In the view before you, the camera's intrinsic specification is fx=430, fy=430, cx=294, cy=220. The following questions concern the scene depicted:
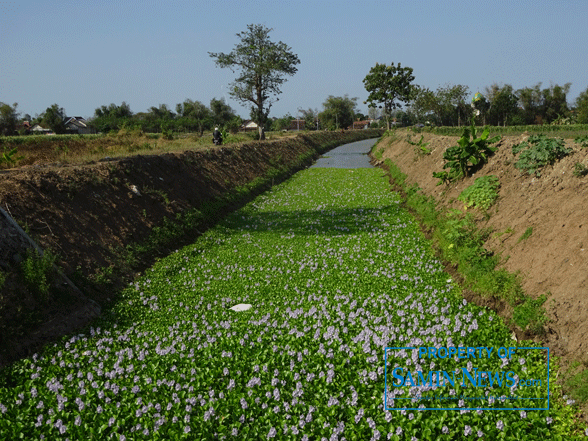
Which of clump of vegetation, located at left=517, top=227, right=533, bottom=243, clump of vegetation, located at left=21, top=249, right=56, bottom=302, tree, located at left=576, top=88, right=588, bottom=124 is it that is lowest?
clump of vegetation, located at left=21, top=249, right=56, bottom=302

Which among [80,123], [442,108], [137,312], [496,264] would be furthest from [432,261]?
[80,123]

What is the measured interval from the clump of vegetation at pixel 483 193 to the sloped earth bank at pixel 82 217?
8.39 m

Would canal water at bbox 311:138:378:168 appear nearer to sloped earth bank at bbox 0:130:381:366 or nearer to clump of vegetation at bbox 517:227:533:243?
sloped earth bank at bbox 0:130:381:366

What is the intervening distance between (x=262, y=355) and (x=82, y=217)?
23.6 ft

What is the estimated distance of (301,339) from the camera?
6660mm

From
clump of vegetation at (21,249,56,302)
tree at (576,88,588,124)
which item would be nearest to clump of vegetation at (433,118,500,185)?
clump of vegetation at (21,249,56,302)

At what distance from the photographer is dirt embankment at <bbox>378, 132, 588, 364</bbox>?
230 inches

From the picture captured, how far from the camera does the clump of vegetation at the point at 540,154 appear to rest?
9508 millimetres

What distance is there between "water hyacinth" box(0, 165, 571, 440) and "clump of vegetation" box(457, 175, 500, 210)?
1733 millimetres

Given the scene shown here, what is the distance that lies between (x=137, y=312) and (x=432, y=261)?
21.4ft

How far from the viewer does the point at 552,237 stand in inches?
296

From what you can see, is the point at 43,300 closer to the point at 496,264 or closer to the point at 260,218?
the point at 496,264

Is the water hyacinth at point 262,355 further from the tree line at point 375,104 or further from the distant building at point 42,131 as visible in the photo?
the distant building at point 42,131

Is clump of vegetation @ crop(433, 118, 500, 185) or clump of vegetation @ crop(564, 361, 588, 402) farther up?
clump of vegetation @ crop(433, 118, 500, 185)
